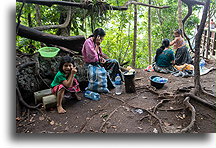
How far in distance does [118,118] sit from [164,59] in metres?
3.76

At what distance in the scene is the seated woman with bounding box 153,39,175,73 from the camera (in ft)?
17.8

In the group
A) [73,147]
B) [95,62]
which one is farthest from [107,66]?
[73,147]

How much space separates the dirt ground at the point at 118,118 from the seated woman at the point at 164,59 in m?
2.76

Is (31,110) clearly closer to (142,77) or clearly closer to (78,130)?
(78,130)

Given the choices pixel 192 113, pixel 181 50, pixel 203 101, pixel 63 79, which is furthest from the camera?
pixel 181 50

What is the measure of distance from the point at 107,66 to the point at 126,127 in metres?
2.16

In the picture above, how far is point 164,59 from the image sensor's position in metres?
5.56

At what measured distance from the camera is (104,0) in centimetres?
381

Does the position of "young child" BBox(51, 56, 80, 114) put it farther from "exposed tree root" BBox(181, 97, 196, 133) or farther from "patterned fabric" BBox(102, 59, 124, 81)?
"exposed tree root" BBox(181, 97, 196, 133)

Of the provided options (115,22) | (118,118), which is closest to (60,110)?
(118,118)

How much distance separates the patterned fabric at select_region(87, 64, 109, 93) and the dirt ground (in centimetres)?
47

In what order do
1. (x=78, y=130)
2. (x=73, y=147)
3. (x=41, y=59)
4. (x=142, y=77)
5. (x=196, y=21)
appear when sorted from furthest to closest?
(x=196, y=21)
(x=142, y=77)
(x=41, y=59)
(x=78, y=130)
(x=73, y=147)

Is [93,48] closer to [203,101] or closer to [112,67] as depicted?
[112,67]

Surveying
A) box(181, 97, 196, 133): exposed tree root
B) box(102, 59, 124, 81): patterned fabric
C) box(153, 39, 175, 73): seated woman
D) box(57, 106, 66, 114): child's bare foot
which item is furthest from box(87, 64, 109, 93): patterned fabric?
box(153, 39, 175, 73): seated woman
